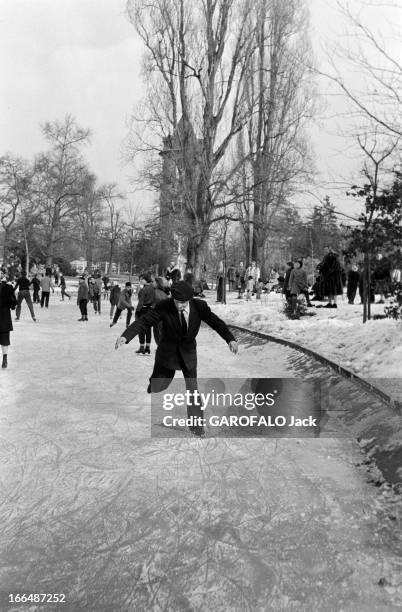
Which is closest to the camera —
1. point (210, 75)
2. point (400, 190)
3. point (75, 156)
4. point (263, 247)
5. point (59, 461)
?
point (59, 461)

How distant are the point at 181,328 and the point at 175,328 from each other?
0.06 metres

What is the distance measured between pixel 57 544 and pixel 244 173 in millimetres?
21423

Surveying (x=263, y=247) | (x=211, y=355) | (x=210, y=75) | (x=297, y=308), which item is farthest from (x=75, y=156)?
(x=211, y=355)

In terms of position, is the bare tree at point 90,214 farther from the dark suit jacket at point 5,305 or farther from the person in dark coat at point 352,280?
the dark suit jacket at point 5,305

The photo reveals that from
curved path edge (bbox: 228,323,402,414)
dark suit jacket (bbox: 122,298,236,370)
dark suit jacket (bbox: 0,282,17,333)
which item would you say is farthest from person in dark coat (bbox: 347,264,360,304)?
dark suit jacket (bbox: 122,298,236,370)

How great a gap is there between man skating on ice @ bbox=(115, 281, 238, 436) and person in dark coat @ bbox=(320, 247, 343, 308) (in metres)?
9.80

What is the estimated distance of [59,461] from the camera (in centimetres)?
480

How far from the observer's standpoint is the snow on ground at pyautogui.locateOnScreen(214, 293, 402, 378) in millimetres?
7363

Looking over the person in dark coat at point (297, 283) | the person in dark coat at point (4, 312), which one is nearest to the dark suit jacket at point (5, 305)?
the person in dark coat at point (4, 312)

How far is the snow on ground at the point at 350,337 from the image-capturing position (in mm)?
7363

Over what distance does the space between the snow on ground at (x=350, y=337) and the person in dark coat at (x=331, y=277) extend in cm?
64

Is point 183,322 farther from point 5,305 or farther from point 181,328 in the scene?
point 5,305

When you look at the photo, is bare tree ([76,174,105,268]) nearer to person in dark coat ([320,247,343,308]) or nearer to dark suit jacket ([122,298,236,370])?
person in dark coat ([320,247,343,308])

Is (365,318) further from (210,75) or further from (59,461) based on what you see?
(210,75)
